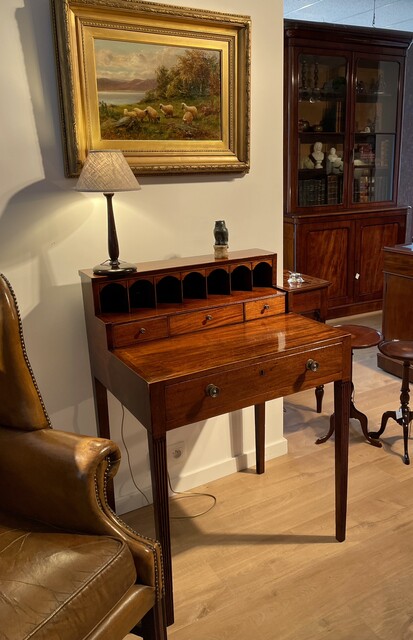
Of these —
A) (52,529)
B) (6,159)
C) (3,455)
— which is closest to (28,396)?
(3,455)

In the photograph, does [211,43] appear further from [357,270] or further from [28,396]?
[357,270]

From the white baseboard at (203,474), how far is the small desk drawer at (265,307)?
80 cm

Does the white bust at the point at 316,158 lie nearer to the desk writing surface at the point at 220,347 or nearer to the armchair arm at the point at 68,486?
the desk writing surface at the point at 220,347

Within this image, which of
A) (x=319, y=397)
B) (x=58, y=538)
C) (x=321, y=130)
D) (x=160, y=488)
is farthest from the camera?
(x=321, y=130)

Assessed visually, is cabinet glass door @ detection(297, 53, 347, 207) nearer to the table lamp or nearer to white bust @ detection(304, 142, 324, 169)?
white bust @ detection(304, 142, 324, 169)

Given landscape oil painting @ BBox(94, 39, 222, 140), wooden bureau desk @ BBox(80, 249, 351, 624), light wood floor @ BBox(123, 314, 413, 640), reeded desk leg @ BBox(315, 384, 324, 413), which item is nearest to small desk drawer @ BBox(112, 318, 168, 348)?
wooden bureau desk @ BBox(80, 249, 351, 624)

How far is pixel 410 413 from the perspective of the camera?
103 inches

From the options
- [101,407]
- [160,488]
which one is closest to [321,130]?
[101,407]

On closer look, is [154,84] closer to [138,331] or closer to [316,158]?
[138,331]

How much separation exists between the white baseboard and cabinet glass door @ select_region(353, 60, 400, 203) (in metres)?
2.81

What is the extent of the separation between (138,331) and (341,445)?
0.83 metres

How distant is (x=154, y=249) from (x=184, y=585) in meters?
1.24

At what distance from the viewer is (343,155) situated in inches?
176

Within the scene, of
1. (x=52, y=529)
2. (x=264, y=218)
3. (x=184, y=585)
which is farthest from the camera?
(x=264, y=218)
